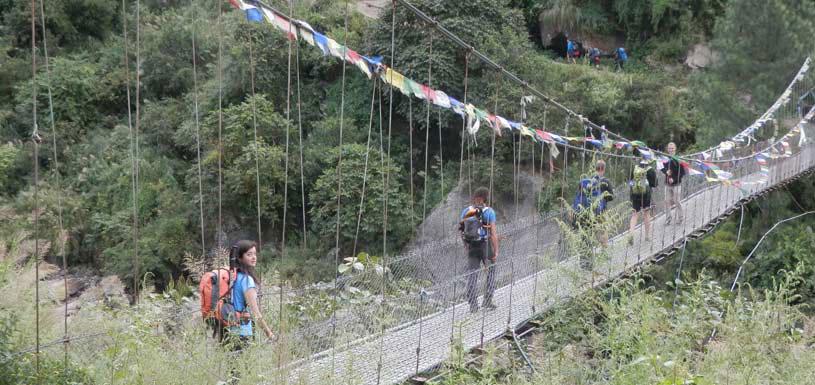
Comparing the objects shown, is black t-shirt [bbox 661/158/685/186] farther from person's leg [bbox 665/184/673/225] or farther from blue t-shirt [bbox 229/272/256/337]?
blue t-shirt [bbox 229/272/256/337]

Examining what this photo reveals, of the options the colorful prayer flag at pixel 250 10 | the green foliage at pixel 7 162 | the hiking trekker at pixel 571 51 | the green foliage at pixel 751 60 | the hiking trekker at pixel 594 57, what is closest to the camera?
the colorful prayer flag at pixel 250 10

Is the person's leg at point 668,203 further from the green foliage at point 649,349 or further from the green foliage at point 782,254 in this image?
the green foliage at point 649,349

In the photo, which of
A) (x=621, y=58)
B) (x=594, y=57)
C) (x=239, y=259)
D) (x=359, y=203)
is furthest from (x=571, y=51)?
(x=239, y=259)

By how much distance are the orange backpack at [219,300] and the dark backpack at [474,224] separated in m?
1.42

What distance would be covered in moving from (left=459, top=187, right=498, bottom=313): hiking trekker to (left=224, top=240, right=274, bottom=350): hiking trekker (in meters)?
1.30

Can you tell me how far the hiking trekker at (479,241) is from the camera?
152 inches

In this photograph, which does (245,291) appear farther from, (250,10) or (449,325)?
(449,325)

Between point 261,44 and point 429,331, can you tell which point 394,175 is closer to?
point 261,44

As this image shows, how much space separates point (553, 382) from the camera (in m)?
2.55

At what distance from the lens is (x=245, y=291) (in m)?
2.73

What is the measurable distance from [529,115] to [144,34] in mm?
5807

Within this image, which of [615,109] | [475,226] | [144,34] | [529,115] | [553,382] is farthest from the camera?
[144,34]

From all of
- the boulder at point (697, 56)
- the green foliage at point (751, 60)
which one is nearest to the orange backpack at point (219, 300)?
the green foliage at point (751, 60)

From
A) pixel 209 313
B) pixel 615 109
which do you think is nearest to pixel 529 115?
pixel 615 109
